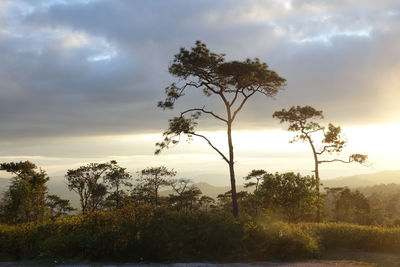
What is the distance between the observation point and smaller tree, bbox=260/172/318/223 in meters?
22.1

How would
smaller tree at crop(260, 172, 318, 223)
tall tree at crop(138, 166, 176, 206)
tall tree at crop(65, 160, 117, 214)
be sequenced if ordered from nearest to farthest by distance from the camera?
smaller tree at crop(260, 172, 318, 223) → tall tree at crop(65, 160, 117, 214) → tall tree at crop(138, 166, 176, 206)

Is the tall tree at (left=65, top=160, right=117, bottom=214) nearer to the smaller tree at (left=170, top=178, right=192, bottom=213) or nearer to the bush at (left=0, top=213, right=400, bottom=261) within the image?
the smaller tree at (left=170, top=178, right=192, bottom=213)

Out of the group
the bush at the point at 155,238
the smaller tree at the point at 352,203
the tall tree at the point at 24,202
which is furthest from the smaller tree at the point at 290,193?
the smaller tree at the point at 352,203

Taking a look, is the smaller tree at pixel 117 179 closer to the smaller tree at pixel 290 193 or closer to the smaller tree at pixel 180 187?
the smaller tree at pixel 180 187

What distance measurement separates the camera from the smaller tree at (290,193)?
22.1 m

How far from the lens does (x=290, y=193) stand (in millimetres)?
22109

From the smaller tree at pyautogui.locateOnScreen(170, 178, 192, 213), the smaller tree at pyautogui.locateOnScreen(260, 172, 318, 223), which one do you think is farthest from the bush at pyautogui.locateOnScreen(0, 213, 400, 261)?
the smaller tree at pyautogui.locateOnScreen(170, 178, 192, 213)

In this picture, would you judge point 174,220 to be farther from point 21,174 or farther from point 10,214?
point 21,174

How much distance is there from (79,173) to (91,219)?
33085 mm

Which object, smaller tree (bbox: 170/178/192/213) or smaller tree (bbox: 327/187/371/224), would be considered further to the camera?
smaller tree (bbox: 170/178/192/213)

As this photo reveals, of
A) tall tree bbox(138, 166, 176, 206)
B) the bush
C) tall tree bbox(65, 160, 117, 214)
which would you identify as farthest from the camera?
tall tree bbox(138, 166, 176, 206)

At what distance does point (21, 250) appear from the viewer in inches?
549

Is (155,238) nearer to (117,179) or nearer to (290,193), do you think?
(290,193)

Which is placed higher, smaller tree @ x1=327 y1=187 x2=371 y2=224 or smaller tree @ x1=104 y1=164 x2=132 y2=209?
smaller tree @ x1=104 y1=164 x2=132 y2=209
